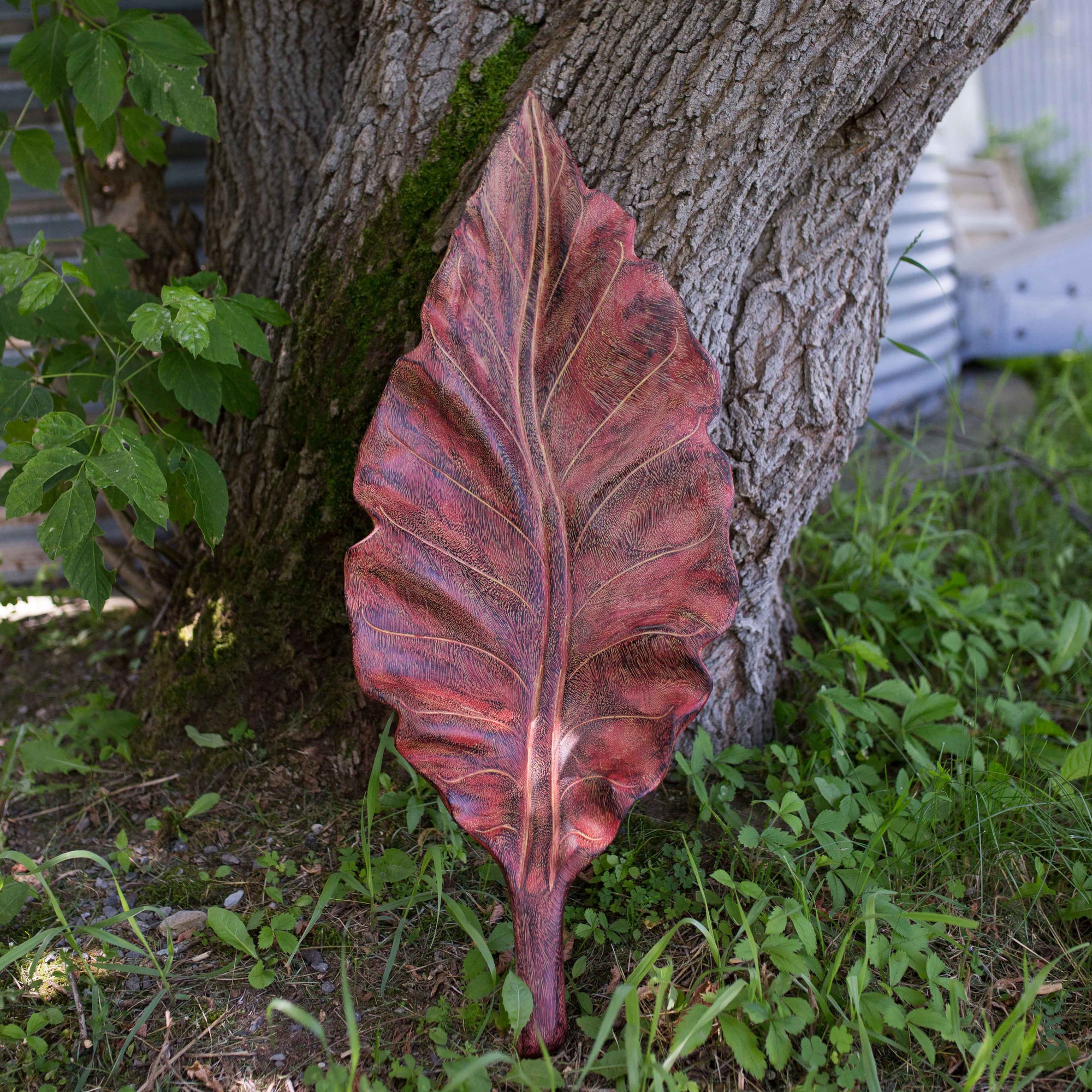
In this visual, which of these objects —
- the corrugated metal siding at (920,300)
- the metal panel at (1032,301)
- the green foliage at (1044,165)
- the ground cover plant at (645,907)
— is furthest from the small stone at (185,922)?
the green foliage at (1044,165)

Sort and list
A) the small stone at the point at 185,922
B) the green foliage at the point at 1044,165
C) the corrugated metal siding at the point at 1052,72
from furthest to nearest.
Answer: the corrugated metal siding at the point at 1052,72
the green foliage at the point at 1044,165
the small stone at the point at 185,922

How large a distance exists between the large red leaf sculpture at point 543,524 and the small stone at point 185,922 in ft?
1.88

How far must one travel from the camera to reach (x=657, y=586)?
59.7 inches

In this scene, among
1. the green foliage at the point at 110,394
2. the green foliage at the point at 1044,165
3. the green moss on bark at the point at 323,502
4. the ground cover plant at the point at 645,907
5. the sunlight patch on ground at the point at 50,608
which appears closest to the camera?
the ground cover plant at the point at 645,907

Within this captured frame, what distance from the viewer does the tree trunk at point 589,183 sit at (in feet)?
5.14

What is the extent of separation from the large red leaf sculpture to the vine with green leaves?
1.29ft

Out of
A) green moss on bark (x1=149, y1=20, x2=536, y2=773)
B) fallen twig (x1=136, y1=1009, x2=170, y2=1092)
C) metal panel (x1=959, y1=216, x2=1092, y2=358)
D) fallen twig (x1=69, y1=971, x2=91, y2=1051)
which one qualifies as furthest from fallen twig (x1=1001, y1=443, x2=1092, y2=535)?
fallen twig (x1=69, y1=971, x2=91, y2=1051)

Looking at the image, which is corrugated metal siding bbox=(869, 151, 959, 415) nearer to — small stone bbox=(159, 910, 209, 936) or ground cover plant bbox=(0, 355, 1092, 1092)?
ground cover plant bbox=(0, 355, 1092, 1092)

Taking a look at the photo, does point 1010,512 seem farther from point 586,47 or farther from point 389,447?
point 389,447

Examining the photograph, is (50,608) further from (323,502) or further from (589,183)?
(589,183)

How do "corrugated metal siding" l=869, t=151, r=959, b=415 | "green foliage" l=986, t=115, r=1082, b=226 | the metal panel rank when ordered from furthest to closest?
1. "green foliage" l=986, t=115, r=1082, b=226
2. the metal panel
3. "corrugated metal siding" l=869, t=151, r=959, b=415

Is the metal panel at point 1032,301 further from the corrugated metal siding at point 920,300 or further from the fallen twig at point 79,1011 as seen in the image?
the fallen twig at point 79,1011

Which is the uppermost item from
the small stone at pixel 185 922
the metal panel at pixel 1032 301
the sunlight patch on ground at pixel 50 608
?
the metal panel at pixel 1032 301

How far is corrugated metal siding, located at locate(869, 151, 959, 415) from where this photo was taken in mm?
3949
